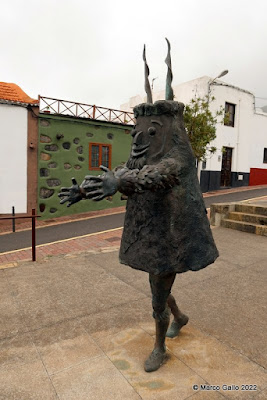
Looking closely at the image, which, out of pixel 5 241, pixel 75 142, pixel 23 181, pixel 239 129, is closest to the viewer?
pixel 5 241

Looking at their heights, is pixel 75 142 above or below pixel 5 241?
above

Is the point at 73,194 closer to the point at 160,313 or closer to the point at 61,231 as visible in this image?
the point at 160,313

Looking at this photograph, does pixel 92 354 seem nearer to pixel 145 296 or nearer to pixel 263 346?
pixel 145 296

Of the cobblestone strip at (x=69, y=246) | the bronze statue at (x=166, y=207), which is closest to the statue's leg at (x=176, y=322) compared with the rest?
the bronze statue at (x=166, y=207)

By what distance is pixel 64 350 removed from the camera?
106 inches

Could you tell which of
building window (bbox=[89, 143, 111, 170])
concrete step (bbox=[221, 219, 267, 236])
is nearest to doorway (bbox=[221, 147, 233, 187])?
building window (bbox=[89, 143, 111, 170])

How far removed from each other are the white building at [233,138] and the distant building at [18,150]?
30.5 ft

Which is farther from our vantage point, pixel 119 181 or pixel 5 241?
pixel 5 241

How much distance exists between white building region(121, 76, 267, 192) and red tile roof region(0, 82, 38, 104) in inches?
366

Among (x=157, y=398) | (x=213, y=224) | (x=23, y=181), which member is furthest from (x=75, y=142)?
(x=157, y=398)

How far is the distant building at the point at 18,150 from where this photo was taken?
10078mm

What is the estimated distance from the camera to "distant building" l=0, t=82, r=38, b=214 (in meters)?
10.1

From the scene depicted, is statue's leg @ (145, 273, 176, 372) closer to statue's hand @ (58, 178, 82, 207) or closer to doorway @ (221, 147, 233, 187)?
statue's hand @ (58, 178, 82, 207)

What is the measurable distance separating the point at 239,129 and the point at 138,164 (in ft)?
56.7
